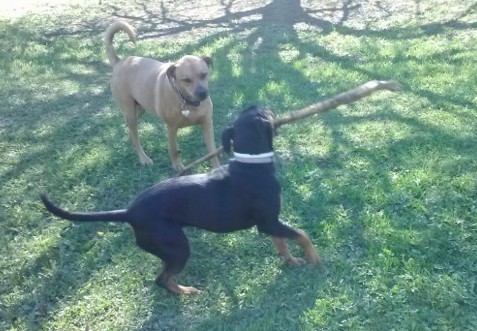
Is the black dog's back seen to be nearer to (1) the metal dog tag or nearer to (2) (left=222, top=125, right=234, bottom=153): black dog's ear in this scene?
(2) (left=222, top=125, right=234, bottom=153): black dog's ear

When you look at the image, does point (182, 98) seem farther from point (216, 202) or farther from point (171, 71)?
point (216, 202)

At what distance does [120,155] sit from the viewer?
561 centimetres

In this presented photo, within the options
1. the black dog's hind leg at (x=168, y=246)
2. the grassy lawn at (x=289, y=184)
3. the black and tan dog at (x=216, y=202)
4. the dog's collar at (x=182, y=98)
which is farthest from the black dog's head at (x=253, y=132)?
the dog's collar at (x=182, y=98)

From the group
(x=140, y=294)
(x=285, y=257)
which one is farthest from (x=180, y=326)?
(x=285, y=257)

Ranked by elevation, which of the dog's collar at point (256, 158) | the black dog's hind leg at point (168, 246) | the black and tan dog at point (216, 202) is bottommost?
the black dog's hind leg at point (168, 246)

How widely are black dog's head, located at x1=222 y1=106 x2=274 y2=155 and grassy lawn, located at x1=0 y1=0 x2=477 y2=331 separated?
85 centimetres

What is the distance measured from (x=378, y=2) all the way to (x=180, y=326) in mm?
8127

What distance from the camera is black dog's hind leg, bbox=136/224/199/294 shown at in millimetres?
3438

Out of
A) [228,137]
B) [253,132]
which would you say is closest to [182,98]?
[228,137]

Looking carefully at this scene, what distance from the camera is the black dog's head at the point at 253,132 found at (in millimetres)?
3420

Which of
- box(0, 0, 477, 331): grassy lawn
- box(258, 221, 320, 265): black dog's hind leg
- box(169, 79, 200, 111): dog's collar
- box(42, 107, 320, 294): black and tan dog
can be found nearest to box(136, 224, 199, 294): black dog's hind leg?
box(42, 107, 320, 294): black and tan dog

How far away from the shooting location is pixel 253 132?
11.2 feet

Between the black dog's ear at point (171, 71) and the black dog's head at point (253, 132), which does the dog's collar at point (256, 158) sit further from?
the black dog's ear at point (171, 71)

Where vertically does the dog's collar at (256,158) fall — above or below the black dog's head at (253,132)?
below
